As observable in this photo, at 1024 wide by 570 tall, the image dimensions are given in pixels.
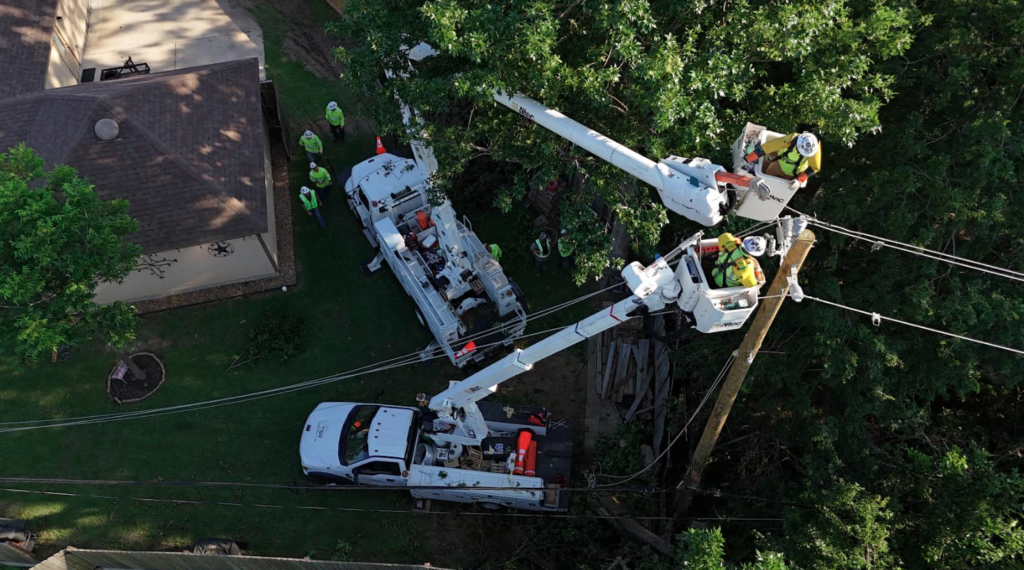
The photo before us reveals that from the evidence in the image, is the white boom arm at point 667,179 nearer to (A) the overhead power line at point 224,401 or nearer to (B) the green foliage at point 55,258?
(A) the overhead power line at point 224,401

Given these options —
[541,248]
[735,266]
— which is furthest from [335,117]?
[735,266]

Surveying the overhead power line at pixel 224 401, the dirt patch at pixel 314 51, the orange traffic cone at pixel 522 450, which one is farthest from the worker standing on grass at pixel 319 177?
the orange traffic cone at pixel 522 450

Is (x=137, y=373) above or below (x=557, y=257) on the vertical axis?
below

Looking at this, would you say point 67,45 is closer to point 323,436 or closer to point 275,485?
point 323,436

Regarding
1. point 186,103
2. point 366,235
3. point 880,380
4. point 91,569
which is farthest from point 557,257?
point 91,569

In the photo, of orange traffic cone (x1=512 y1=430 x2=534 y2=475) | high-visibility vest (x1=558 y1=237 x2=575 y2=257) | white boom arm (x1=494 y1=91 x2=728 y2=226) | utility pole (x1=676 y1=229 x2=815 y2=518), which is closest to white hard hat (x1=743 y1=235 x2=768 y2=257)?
utility pole (x1=676 y1=229 x2=815 y2=518)

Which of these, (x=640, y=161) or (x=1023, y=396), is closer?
(x=640, y=161)

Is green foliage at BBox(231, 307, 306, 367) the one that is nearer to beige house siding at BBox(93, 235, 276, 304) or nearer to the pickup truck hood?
beige house siding at BBox(93, 235, 276, 304)

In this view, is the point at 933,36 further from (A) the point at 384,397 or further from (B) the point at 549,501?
(A) the point at 384,397
